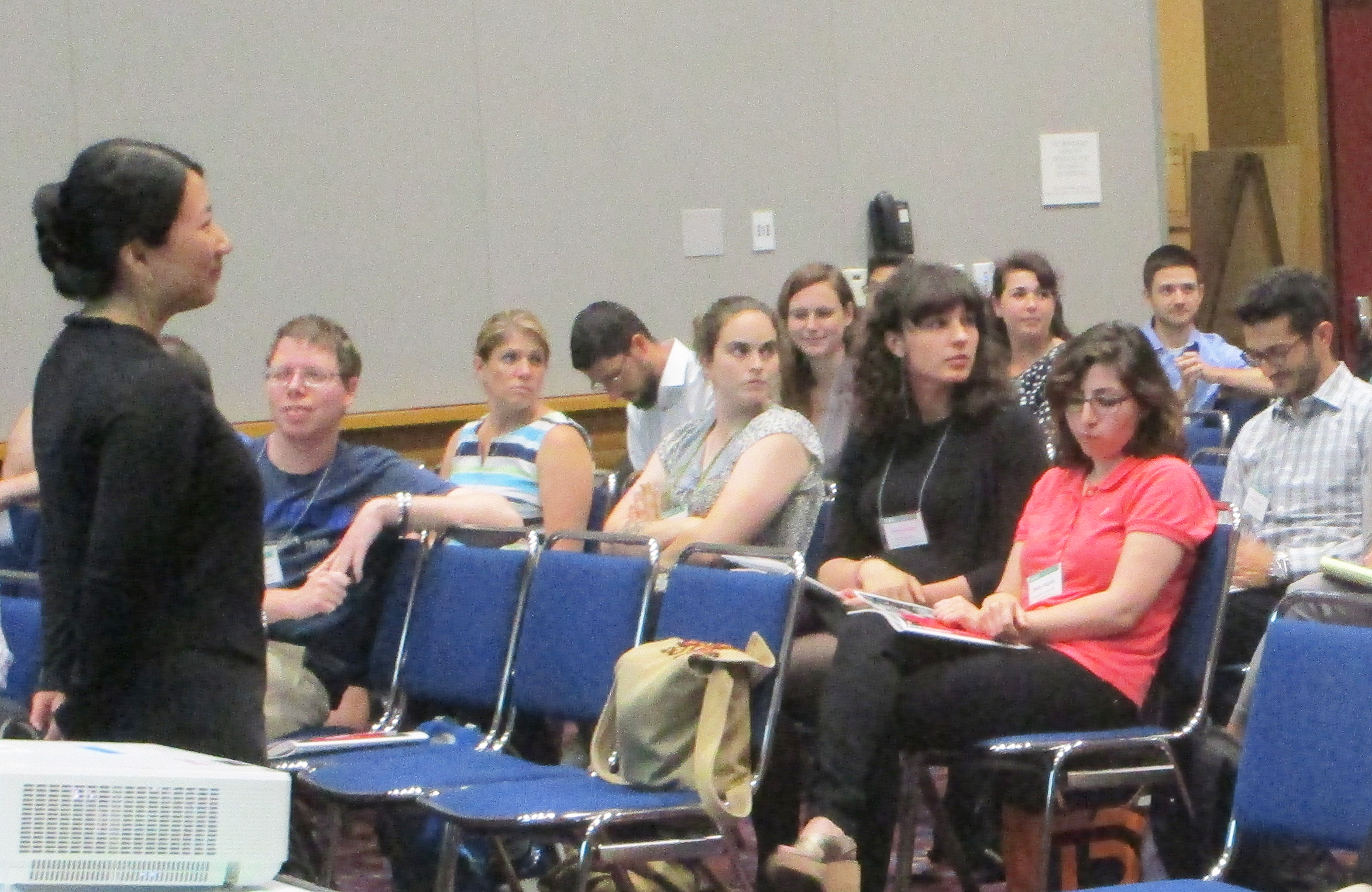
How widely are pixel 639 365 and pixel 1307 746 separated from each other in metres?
3.36

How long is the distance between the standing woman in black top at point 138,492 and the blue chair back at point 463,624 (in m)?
1.28

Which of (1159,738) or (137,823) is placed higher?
(137,823)

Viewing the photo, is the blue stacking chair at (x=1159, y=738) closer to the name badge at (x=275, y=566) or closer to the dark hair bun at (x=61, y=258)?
the name badge at (x=275, y=566)

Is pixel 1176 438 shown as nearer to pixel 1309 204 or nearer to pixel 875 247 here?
pixel 875 247

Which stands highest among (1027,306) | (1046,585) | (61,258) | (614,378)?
(61,258)

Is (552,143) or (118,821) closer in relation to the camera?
(118,821)

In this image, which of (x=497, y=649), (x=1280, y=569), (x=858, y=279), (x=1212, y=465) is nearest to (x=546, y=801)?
(x=497, y=649)

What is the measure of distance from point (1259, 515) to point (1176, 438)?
2.78 ft

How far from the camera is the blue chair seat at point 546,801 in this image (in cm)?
292

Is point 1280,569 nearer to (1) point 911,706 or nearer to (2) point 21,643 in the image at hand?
(1) point 911,706

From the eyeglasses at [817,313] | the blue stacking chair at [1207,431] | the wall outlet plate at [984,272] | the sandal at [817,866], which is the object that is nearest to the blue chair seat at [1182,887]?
the sandal at [817,866]

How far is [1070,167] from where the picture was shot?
24.8 feet

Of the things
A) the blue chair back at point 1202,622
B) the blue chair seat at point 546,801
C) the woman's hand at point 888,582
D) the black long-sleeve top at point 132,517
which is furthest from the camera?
the woman's hand at point 888,582

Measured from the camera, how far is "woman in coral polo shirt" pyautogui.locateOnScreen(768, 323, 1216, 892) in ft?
10.5
